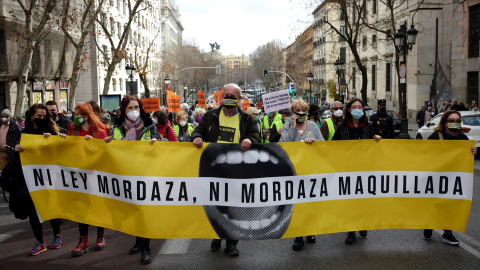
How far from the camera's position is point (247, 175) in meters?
5.69

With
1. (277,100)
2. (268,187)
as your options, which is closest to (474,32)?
(277,100)

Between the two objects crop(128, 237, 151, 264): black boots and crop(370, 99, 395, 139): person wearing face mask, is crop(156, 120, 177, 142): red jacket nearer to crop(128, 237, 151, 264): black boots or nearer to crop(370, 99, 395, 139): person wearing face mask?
crop(128, 237, 151, 264): black boots

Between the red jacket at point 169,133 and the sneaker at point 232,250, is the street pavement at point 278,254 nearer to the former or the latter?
the sneaker at point 232,250

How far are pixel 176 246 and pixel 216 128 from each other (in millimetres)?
1642

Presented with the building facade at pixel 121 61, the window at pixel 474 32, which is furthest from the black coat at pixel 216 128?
the window at pixel 474 32

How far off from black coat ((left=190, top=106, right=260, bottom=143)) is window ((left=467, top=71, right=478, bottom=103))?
2818 cm

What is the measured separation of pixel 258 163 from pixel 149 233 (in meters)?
1.40

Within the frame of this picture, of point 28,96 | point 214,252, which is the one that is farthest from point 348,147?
point 28,96

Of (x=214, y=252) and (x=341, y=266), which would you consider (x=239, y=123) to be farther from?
(x=341, y=266)

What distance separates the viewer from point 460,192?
5941 mm

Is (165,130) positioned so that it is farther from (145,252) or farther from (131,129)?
(145,252)

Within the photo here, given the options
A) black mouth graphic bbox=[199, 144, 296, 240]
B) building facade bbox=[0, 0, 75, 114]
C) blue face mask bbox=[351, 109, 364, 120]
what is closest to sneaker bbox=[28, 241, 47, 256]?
black mouth graphic bbox=[199, 144, 296, 240]

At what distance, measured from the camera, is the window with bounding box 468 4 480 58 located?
29.4 m

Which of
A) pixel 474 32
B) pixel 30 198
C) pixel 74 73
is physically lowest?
pixel 30 198
